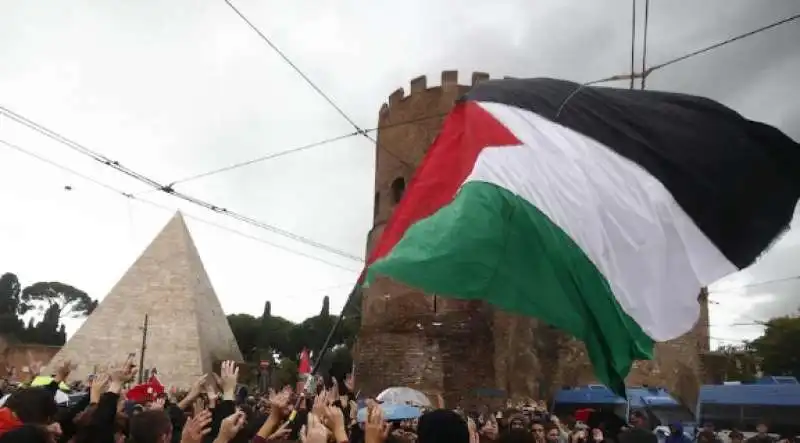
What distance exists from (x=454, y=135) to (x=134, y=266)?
41.3 metres

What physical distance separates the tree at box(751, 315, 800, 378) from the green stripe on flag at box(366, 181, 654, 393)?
4178 cm

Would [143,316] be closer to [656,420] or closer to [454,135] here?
[656,420]

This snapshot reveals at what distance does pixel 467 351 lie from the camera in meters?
22.7

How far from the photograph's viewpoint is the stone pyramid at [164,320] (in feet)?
126

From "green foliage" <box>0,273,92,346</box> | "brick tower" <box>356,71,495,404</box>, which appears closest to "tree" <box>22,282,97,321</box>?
"green foliage" <box>0,273,92,346</box>

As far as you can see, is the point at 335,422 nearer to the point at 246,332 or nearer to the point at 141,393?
the point at 141,393

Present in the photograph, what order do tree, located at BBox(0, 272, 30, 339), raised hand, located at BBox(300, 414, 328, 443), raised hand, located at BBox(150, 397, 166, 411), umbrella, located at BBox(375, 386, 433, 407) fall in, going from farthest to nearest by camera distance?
tree, located at BBox(0, 272, 30, 339), umbrella, located at BBox(375, 386, 433, 407), raised hand, located at BBox(150, 397, 166, 411), raised hand, located at BBox(300, 414, 328, 443)

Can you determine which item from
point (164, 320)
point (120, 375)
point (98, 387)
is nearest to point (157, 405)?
point (120, 375)

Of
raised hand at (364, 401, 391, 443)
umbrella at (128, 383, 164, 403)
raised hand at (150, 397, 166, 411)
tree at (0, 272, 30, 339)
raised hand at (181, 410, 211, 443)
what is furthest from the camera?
tree at (0, 272, 30, 339)

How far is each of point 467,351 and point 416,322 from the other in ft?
6.05

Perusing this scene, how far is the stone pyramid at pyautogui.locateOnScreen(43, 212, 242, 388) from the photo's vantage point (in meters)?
38.4

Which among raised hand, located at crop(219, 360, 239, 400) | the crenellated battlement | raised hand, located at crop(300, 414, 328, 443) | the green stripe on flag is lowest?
raised hand, located at crop(300, 414, 328, 443)

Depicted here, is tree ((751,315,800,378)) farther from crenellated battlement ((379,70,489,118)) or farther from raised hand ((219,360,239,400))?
raised hand ((219,360,239,400))

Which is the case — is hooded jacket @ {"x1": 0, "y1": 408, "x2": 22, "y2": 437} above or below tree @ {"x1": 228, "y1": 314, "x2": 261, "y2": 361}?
below
